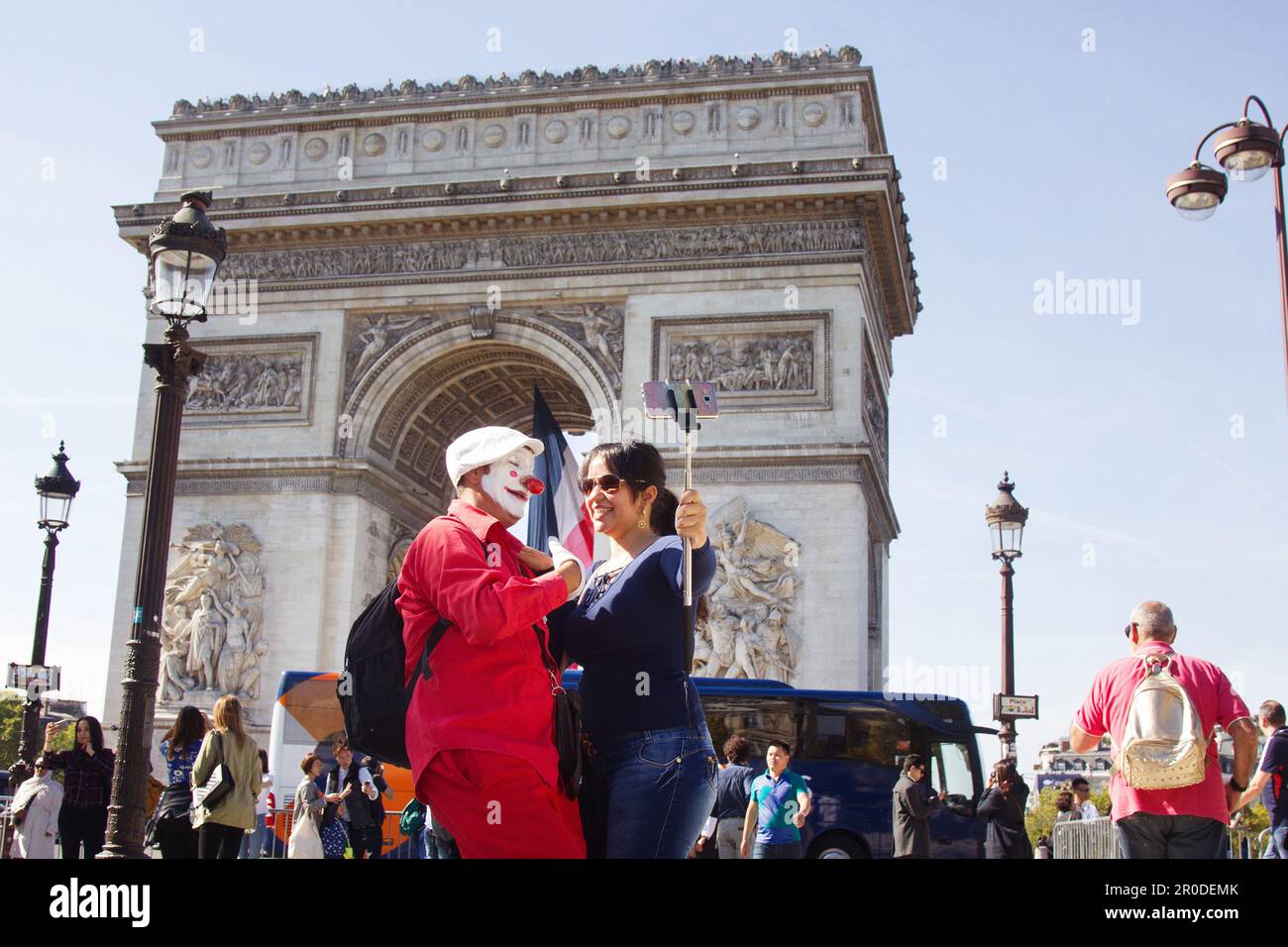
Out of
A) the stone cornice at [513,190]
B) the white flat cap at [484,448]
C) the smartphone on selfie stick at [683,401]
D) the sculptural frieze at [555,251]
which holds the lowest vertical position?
the white flat cap at [484,448]

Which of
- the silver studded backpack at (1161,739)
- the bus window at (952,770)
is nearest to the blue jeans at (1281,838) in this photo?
the silver studded backpack at (1161,739)

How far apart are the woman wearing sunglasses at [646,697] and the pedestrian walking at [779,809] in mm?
6431

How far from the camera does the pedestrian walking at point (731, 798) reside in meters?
10.5

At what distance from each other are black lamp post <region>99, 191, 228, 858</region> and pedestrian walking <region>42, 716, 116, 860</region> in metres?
2.37

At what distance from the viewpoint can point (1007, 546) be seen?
18.9m

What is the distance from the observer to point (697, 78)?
2561cm

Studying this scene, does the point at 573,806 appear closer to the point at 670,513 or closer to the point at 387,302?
the point at 670,513

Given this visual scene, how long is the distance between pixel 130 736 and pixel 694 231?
1796cm

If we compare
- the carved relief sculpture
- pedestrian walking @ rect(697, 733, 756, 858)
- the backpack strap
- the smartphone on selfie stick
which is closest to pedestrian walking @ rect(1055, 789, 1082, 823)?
pedestrian walking @ rect(697, 733, 756, 858)

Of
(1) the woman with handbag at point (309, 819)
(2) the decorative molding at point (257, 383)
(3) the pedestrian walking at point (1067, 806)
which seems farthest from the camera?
(2) the decorative molding at point (257, 383)

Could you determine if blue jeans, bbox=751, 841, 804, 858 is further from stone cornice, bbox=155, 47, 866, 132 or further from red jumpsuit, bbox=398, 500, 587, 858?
stone cornice, bbox=155, 47, 866, 132

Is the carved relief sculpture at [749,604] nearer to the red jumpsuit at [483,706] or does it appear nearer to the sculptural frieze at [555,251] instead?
the sculptural frieze at [555,251]

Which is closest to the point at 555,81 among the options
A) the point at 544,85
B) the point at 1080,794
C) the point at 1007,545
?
the point at 544,85
